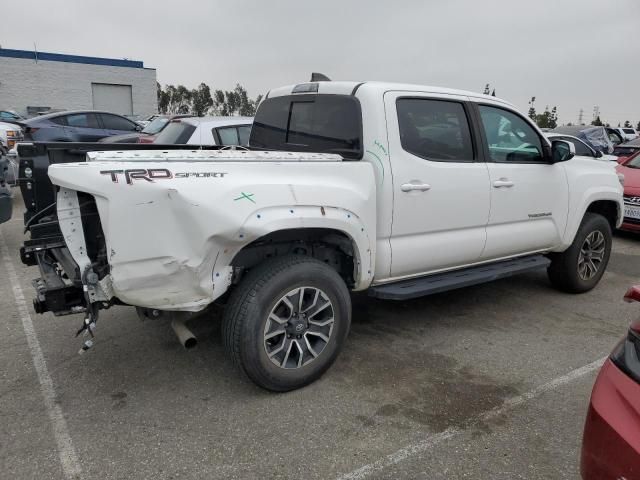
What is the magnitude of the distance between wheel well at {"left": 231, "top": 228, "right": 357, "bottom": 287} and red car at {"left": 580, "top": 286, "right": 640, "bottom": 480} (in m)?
1.79

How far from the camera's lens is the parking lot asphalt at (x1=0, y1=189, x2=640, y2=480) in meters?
2.66

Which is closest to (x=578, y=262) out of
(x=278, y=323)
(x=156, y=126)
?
(x=278, y=323)

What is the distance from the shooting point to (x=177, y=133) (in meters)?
7.78

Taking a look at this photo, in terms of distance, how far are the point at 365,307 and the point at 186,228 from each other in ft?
8.38

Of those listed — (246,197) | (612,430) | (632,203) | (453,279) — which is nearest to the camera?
(612,430)

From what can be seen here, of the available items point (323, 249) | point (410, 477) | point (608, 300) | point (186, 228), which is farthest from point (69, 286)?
point (608, 300)

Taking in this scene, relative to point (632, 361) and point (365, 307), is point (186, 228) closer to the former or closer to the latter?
point (632, 361)

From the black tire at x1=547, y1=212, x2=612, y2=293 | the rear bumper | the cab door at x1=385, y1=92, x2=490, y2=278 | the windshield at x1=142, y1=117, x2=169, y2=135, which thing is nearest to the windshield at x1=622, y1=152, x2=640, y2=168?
the black tire at x1=547, y1=212, x2=612, y2=293

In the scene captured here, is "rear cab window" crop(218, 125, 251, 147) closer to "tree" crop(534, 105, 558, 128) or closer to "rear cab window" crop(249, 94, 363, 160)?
"rear cab window" crop(249, 94, 363, 160)

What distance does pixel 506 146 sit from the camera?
445 centimetres

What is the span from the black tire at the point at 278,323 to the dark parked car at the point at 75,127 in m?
11.1

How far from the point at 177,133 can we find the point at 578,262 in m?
5.77

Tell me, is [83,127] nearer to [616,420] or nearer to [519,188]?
[519,188]

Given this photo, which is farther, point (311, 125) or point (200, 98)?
point (200, 98)
